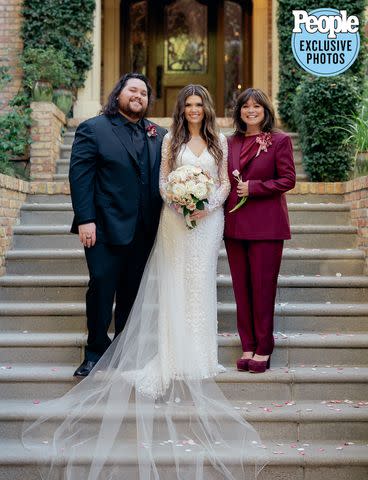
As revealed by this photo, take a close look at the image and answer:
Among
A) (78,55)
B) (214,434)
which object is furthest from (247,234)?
(78,55)

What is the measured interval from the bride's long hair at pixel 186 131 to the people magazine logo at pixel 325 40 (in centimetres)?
417

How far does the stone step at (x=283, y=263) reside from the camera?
5.37m

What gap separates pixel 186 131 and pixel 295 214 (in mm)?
2106

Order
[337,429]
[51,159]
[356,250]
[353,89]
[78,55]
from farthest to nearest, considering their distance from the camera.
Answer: [78,55] → [51,159] → [353,89] → [356,250] → [337,429]

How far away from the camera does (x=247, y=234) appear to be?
4.14m

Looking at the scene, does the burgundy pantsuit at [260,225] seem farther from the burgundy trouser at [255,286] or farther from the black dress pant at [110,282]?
the black dress pant at [110,282]

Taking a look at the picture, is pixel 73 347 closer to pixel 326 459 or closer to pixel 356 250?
pixel 326 459

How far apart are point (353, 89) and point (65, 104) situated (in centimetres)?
343

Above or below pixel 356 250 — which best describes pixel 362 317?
below

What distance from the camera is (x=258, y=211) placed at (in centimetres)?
416

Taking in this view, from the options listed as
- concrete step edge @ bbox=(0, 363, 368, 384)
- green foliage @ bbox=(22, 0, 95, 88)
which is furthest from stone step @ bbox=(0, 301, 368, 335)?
green foliage @ bbox=(22, 0, 95, 88)

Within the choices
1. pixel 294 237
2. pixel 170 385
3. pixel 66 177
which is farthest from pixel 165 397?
pixel 66 177

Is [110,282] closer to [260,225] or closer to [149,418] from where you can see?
[149,418]

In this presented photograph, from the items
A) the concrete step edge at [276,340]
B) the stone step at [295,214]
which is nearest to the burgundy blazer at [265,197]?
the concrete step edge at [276,340]
